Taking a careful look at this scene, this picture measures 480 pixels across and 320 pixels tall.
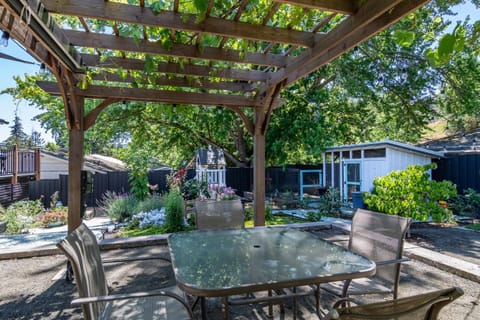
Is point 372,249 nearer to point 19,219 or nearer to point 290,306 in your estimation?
point 290,306

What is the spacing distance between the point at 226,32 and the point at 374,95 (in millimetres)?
6585

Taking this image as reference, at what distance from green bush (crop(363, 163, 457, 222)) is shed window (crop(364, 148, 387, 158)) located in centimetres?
309

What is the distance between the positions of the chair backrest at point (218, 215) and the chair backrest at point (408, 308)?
2264 millimetres

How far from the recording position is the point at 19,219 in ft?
21.1

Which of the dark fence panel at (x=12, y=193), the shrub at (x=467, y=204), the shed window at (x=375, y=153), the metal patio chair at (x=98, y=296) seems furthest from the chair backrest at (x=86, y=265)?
the dark fence panel at (x=12, y=193)

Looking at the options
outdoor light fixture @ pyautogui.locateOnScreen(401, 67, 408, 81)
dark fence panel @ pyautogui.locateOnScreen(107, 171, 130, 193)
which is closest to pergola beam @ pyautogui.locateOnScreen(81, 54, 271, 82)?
outdoor light fixture @ pyautogui.locateOnScreen(401, 67, 408, 81)

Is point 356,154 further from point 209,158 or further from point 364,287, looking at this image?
point 364,287

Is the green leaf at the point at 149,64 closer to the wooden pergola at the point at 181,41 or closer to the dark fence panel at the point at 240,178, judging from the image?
the wooden pergola at the point at 181,41

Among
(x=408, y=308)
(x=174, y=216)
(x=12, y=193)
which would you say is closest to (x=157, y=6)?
(x=408, y=308)

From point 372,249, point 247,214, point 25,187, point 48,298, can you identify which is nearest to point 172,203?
point 247,214

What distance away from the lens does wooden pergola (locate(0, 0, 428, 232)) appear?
207 cm

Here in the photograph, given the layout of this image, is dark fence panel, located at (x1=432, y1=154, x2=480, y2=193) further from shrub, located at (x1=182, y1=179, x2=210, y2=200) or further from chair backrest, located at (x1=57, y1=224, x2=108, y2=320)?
chair backrest, located at (x1=57, y1=224, x2=108, y2=320)

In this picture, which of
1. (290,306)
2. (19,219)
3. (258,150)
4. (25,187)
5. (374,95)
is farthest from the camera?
(25,187)

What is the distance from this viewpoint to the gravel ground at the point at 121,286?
255cm
